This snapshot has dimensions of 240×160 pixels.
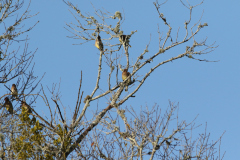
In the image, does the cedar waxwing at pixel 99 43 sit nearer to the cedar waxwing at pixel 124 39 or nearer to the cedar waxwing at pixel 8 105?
the cedar waxwing at pixel 124 39

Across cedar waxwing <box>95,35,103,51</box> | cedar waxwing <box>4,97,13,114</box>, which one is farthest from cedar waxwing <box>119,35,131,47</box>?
cedar waxwing <box>4,97,13,114</box>

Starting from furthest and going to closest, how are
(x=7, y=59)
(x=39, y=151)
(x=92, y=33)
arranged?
(x=7, y=59) < (x=92, y=33) < (x=39, y=151)

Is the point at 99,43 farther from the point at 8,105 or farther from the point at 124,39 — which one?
the point at 8,105

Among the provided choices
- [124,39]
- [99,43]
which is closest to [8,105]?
[99,43]

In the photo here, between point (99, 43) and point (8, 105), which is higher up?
point (99, 43)

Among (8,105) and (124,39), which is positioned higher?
(124,39)

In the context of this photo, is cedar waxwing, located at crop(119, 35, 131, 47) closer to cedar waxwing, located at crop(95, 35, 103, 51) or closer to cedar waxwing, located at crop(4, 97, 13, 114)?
cedar waxwing, located at crop(95, 35, 103, 51)

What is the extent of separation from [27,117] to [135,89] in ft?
11.1

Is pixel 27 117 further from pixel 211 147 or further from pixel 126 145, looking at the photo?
pixel 211 147

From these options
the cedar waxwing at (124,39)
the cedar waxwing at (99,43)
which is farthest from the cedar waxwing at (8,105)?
the cedar waxwing at (124,39)

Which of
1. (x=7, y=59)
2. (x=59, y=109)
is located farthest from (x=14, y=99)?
(x=59, y=109)

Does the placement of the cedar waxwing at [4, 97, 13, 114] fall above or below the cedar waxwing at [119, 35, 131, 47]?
below

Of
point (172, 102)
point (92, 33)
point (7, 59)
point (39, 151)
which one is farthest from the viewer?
point (7, 59)

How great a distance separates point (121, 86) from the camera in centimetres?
1287
